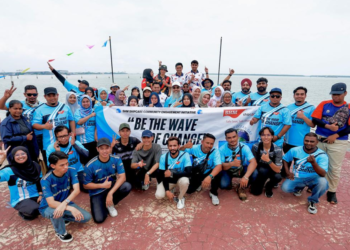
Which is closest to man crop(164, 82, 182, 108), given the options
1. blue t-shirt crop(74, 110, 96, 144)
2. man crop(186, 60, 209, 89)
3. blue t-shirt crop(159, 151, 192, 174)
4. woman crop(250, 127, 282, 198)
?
man crop(186, 60, 209, 89)

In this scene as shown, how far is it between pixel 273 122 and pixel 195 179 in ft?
7.49

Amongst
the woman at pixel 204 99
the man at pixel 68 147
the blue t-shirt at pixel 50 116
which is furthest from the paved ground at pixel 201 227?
the woman at pixel 204 99

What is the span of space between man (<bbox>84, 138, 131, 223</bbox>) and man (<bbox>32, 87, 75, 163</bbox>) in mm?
1023

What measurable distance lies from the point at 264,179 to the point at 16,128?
209 inches

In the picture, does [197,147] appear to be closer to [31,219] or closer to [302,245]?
[302,245]

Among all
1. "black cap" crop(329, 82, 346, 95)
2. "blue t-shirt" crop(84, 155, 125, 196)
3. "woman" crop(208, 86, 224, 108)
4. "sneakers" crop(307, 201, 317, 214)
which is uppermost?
"black cap" crop(329, 82, 346, 95)

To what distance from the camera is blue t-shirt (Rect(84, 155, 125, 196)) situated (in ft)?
12.8

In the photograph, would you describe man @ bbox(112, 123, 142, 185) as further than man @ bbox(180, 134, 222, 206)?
Yes

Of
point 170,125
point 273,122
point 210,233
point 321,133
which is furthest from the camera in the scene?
point 170,125

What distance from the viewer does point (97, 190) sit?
13.1 feet

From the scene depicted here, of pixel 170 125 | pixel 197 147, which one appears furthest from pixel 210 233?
pixel 170 125

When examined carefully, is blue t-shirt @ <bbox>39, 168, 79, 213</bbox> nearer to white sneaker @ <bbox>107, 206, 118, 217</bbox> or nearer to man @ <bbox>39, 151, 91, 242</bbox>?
man @ <bbox>39, 151, 91, 242</bbox>

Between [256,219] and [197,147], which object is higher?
[197,147]

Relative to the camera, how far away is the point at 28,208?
12.1ft
